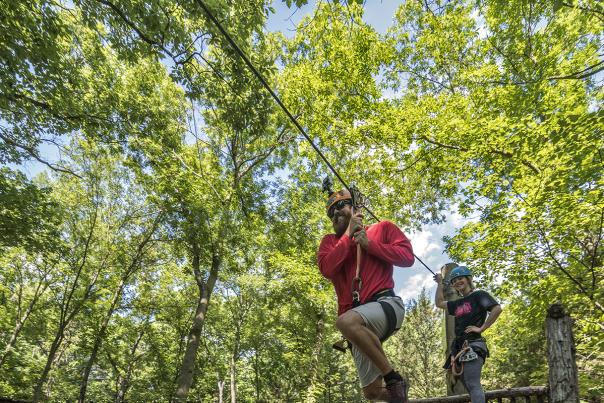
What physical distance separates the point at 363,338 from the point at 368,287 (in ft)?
1.37

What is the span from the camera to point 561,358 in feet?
10.3

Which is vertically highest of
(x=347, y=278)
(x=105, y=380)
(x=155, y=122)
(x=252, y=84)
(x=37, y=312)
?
(x=155, y=122)

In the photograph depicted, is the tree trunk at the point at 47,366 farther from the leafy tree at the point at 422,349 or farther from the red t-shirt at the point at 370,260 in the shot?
the leafy tree at the point at 422,349

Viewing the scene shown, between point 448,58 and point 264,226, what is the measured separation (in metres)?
9.60

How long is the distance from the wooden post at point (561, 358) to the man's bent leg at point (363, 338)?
215 centimetres

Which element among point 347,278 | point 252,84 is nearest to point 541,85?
point 252,84

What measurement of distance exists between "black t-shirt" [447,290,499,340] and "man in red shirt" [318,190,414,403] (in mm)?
2203

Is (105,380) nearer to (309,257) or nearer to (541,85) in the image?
(309,257)

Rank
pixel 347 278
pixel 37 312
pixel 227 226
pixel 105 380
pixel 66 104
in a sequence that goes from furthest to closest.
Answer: pixel 105 380 → pixel 37 312 → pixel 227 226 → pixel 66 104 → pixel 347 278

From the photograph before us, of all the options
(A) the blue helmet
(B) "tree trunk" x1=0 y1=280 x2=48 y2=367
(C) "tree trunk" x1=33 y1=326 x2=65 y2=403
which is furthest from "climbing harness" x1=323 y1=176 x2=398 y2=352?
(B) "tree trunk" x1=0 y1=280 x2=48 y2=367

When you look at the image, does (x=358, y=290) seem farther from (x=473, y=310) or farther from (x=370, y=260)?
(x=473, y=310)

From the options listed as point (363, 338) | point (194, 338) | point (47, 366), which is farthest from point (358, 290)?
point (47, 366)

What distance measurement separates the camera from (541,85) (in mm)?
6832

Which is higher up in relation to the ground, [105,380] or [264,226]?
[264,226]
